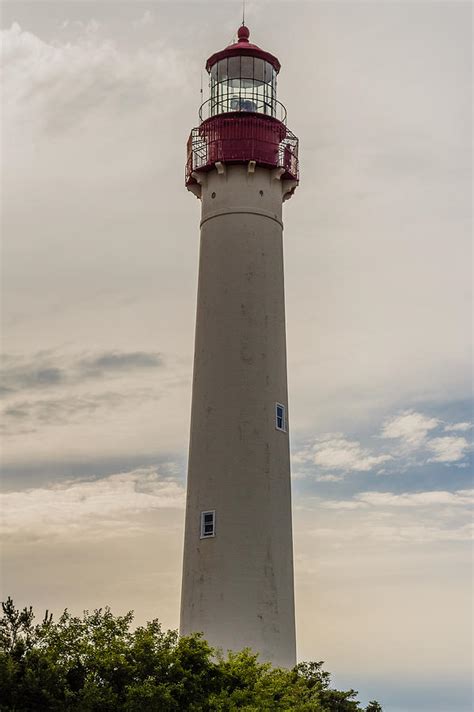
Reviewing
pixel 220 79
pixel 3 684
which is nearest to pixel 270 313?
pixel 220 79

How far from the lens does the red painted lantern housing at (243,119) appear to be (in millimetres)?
38844

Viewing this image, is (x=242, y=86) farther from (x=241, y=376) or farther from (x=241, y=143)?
(x=241, y=376)

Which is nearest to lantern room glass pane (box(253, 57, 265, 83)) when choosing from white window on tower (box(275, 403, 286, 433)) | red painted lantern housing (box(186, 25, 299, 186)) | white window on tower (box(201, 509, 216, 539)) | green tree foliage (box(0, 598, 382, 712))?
red painted lantern housing (box(186, 25, 299, 186))

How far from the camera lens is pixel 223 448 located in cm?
3609

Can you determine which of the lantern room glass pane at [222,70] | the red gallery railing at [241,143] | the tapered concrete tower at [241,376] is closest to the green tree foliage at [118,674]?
the tapered concrete tower at [241,376]

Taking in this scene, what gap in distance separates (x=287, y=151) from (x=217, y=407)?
9.70 m

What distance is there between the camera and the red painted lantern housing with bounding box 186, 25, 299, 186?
38.8 meters

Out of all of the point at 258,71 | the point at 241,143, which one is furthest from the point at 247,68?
the point at 241,143

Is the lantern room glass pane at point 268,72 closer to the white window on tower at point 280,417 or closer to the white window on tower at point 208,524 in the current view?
the white window on tower at point 280,417

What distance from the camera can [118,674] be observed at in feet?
91.5

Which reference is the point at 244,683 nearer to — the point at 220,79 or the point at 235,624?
the point at 235,624

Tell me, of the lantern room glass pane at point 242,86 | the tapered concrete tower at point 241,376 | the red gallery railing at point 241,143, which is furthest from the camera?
the lantern room glass pane at point 242,86

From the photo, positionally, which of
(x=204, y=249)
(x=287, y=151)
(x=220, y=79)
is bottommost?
(x=204, y=249)

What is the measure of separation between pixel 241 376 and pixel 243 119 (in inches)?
362
